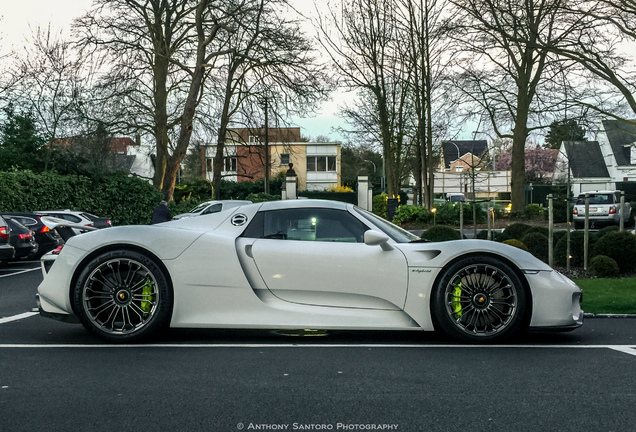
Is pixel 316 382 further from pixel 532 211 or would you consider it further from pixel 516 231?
pixel 532 211

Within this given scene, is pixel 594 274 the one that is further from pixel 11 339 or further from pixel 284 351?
pixel 11 339

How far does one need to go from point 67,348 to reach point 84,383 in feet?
4.74

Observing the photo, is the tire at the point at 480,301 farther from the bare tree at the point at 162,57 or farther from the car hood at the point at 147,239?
the bare tree at the point at 162,57

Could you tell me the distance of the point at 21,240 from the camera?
1639cm

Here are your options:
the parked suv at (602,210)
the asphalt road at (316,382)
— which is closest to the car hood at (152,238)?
the asphalt road at (316,382)

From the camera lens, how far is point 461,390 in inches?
173

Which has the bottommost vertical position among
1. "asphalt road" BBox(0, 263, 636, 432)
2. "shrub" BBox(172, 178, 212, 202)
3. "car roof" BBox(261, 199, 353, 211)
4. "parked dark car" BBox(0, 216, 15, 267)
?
"asphalt road" BBox(0, 263, 636, 432)

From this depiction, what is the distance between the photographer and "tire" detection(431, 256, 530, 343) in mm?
6008

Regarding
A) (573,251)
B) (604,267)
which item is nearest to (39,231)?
(573,251)

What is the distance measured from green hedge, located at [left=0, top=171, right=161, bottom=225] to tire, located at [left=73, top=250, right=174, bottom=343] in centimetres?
2027

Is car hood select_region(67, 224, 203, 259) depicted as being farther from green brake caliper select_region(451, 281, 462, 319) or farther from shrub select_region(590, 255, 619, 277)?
shrub select_region(590, 255, 619, 277)

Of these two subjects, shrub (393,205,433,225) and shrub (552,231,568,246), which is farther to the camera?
shrub (393,205,433,225)

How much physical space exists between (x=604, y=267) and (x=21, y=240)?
12.4 meters

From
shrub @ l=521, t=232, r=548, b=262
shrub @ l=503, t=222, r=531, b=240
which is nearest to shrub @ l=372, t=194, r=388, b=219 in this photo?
shrub @ l=503, t=222, r=531, b=240
